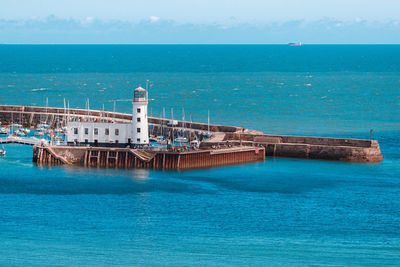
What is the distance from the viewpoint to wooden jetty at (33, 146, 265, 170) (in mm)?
83812

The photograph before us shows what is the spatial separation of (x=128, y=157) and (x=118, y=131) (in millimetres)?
4376

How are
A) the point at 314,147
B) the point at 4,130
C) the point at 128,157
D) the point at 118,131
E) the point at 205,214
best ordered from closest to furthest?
1. the point at 205,214
2. the point at 128,157
3. the point at 118,131
4. the point at 314,147
5. the point at 4,130

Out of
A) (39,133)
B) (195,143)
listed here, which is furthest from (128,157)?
(39,133)

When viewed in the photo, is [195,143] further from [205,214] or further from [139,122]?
[205,214]

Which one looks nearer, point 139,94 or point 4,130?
point 139,94

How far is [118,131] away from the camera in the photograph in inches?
3455

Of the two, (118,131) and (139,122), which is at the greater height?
(139,122)

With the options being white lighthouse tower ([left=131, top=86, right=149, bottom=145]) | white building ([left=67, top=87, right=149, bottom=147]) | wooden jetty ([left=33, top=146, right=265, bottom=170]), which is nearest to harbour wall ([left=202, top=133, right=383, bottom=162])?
wooden jetty ([left=33, top=146, right=265, bottom=170])

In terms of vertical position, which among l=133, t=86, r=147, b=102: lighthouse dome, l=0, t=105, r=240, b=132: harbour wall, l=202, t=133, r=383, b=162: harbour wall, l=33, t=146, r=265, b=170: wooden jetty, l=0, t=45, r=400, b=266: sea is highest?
l=133, t=86, r=147, b=102: lighthouse dome

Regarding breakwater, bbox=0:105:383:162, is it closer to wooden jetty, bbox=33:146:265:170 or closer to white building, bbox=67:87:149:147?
wooden jetty, bbox=33:146:265:170

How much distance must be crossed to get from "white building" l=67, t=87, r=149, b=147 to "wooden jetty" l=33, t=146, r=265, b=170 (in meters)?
2.74

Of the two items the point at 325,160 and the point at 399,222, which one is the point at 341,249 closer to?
the point at 399,222

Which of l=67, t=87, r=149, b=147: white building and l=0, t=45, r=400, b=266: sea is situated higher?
l=67, t=87, r=149, b=147: white building

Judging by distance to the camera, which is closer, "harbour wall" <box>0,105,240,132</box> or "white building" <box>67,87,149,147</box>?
"white building" <box>67,87,149,147</box>
